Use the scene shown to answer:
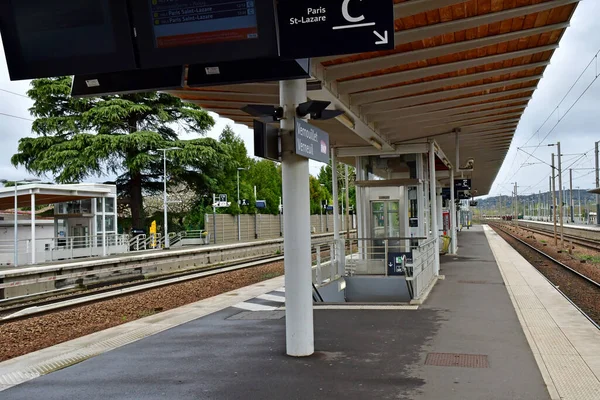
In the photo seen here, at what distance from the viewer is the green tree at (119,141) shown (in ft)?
135

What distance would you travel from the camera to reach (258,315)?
34.1 feet

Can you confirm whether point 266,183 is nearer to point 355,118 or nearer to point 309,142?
point 355,118

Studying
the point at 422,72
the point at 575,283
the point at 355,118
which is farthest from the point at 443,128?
the point at 575,283

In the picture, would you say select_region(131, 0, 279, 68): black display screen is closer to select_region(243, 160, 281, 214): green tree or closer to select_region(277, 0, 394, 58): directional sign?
select_region(277, 0, 394, 58): directional sign

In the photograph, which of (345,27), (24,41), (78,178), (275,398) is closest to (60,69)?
(24,41)

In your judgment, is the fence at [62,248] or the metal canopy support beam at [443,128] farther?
the fence at [62,248]

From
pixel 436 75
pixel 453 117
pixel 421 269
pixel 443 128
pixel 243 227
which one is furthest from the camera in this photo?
pixel 243 227

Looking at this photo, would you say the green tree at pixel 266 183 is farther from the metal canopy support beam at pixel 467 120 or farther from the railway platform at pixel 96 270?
the metal canopy support beam at pixel 467 120

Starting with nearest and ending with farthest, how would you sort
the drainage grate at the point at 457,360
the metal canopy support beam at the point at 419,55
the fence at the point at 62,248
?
the drainage grate at the point at 457,360 → the metal canopy support beam at the point at 419,55 → the fence at the point at 62,248

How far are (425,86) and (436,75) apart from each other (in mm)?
460

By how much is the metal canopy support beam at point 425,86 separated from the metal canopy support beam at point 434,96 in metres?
0.40

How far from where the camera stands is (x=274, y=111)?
23.8 ft

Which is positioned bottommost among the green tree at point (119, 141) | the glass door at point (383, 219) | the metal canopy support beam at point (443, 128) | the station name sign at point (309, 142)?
the glass door at point (383, 219)

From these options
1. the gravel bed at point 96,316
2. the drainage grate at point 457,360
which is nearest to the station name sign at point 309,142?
the drainage grate at point 457,360
